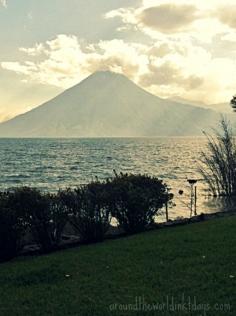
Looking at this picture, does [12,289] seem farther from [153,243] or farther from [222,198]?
[222,198]

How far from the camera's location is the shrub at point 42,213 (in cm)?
1156

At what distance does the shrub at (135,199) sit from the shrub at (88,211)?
1.33 feet

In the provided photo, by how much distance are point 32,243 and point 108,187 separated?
2719 millimetres

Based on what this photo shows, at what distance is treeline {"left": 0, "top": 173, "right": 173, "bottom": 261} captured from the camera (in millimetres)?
11297

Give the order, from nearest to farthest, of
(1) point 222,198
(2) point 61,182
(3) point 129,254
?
(3) point 129,254
(1) point 222,198
(2) point 61,182

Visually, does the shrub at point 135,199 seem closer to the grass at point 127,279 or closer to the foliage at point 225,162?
the grass at point 127,279

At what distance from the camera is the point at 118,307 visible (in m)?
7.02

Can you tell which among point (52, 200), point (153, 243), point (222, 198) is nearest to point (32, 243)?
point (52, 200)

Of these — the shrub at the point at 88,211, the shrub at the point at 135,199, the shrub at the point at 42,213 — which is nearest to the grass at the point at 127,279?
the shrub at the point at 42,213

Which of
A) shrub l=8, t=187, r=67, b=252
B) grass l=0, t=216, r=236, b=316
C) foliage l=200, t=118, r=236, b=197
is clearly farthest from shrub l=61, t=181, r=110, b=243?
foliage l=200, t=118, r=236, b=197

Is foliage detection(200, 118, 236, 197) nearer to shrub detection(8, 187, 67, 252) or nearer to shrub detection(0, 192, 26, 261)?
shrub detection(8, 187, 67, 252)

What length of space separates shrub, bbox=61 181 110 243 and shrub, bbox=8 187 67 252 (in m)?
0.38

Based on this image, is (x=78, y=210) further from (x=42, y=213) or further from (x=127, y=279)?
(x=127, y=279)

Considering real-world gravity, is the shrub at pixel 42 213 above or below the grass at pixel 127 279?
above
